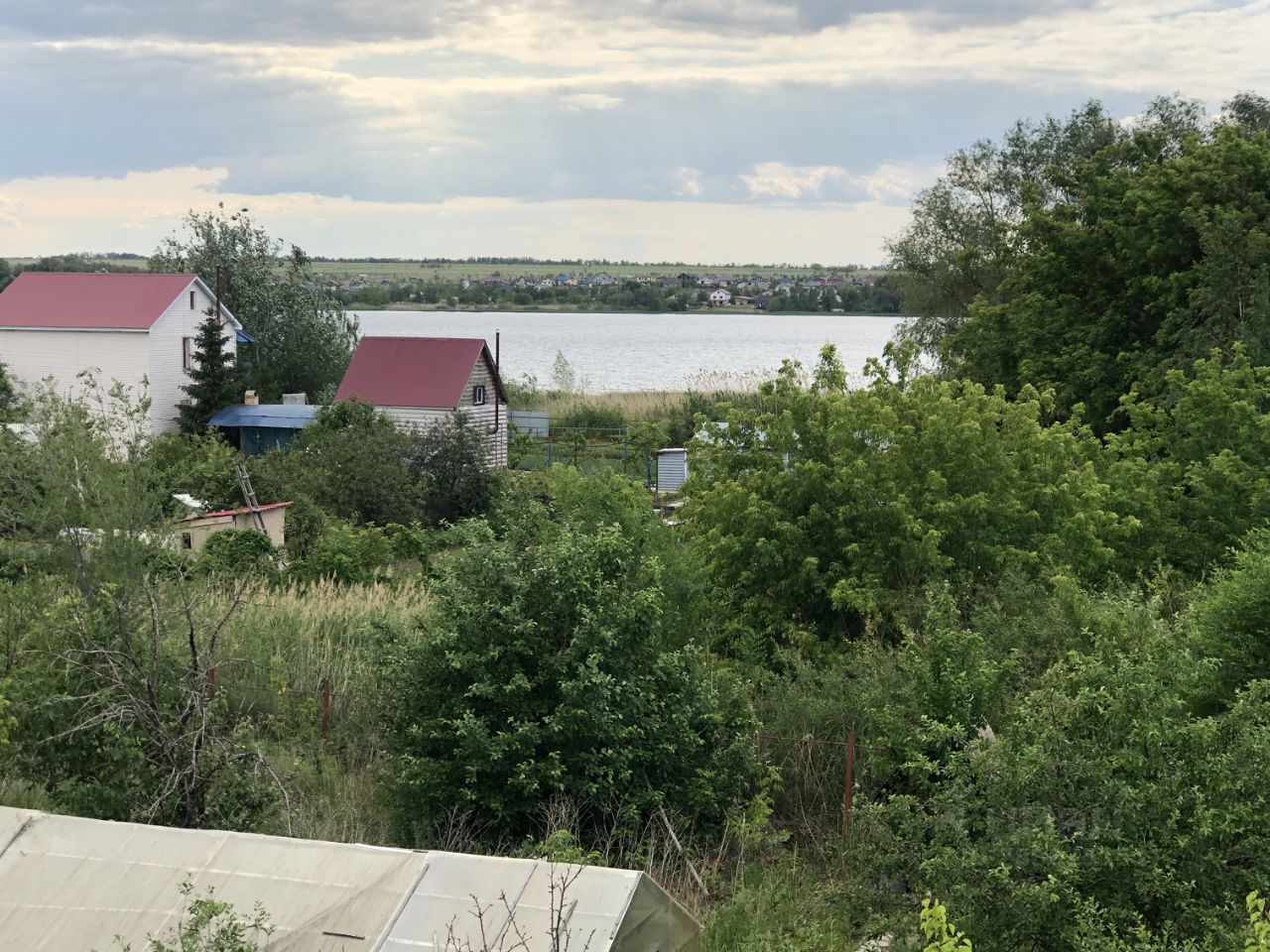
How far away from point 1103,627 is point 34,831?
308 inches

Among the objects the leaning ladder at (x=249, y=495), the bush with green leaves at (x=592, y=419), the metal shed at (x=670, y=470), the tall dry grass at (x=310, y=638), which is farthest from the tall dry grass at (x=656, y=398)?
the tall dry grass at (x=310, y=638)

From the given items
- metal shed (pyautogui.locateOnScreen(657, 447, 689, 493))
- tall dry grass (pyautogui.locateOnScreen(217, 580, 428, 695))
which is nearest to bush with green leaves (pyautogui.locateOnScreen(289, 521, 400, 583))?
tall dry grass (pyautogui.locateOnScreen(217, 580, 428, 695))

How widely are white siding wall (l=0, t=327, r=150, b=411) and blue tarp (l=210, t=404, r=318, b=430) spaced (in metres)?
3.59

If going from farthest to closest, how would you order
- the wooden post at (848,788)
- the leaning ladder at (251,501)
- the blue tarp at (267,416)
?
the blue tarp at (267,416) → the leaning ladder at (251,501) → the wooden post at (848,788)

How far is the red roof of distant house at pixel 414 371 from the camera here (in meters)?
46.5

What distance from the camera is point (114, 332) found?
50.9 m

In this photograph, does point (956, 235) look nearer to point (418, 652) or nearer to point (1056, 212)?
point (1056, 212)

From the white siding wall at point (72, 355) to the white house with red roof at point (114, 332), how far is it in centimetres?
4

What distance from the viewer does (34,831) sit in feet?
26.8

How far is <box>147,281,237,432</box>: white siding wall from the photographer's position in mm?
50562

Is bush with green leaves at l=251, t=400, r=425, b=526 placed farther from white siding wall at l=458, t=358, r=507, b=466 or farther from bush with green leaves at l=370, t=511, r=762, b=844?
bush with green leaves at l=370, t=511, r=762, b=844

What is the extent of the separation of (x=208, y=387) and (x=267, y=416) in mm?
3107

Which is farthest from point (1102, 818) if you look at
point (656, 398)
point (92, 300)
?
point (656, 398)

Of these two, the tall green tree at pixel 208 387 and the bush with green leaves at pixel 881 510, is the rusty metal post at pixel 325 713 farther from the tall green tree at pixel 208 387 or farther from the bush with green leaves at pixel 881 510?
the tall green tree at pixel 208 387
